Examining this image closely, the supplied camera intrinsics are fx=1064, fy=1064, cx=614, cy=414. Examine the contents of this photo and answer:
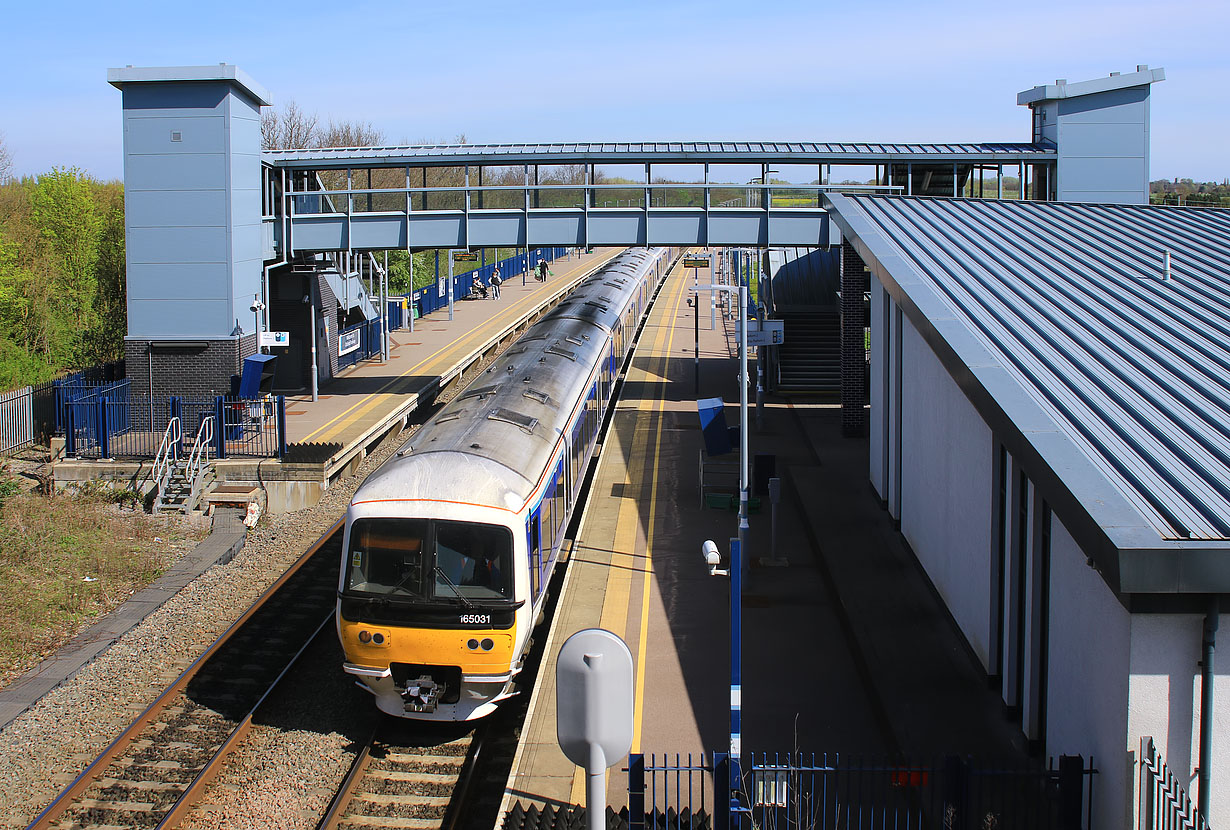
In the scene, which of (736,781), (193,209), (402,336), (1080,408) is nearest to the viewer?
(736,781)

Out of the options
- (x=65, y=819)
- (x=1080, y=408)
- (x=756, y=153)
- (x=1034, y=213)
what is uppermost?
(x=756, y=153)

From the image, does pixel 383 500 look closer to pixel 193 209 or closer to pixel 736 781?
pixel 736 781

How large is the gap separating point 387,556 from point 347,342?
A: 2182 cm

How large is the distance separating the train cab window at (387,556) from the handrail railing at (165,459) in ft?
36.0

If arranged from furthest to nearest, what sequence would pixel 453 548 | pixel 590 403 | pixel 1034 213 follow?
1. pixel 590 403
2. pixel 1034 213
3. pixel 453 548

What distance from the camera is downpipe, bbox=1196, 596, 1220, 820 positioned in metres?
7.24

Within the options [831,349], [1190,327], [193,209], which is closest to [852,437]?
[831,349]

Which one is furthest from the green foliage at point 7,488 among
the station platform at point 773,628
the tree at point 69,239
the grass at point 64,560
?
the tree at point 69,239

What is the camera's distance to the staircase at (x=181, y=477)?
20.0m

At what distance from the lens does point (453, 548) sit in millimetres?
10672

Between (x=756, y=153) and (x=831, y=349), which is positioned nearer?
(x=756, y=153)

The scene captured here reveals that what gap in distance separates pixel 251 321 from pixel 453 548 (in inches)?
635

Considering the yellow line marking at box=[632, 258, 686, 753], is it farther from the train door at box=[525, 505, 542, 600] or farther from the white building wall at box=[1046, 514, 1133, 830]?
the white building wall at box=[1046, 514, 1133, 830]

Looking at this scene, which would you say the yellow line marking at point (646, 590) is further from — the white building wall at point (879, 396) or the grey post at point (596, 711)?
the white building wall at point (879, 396)
